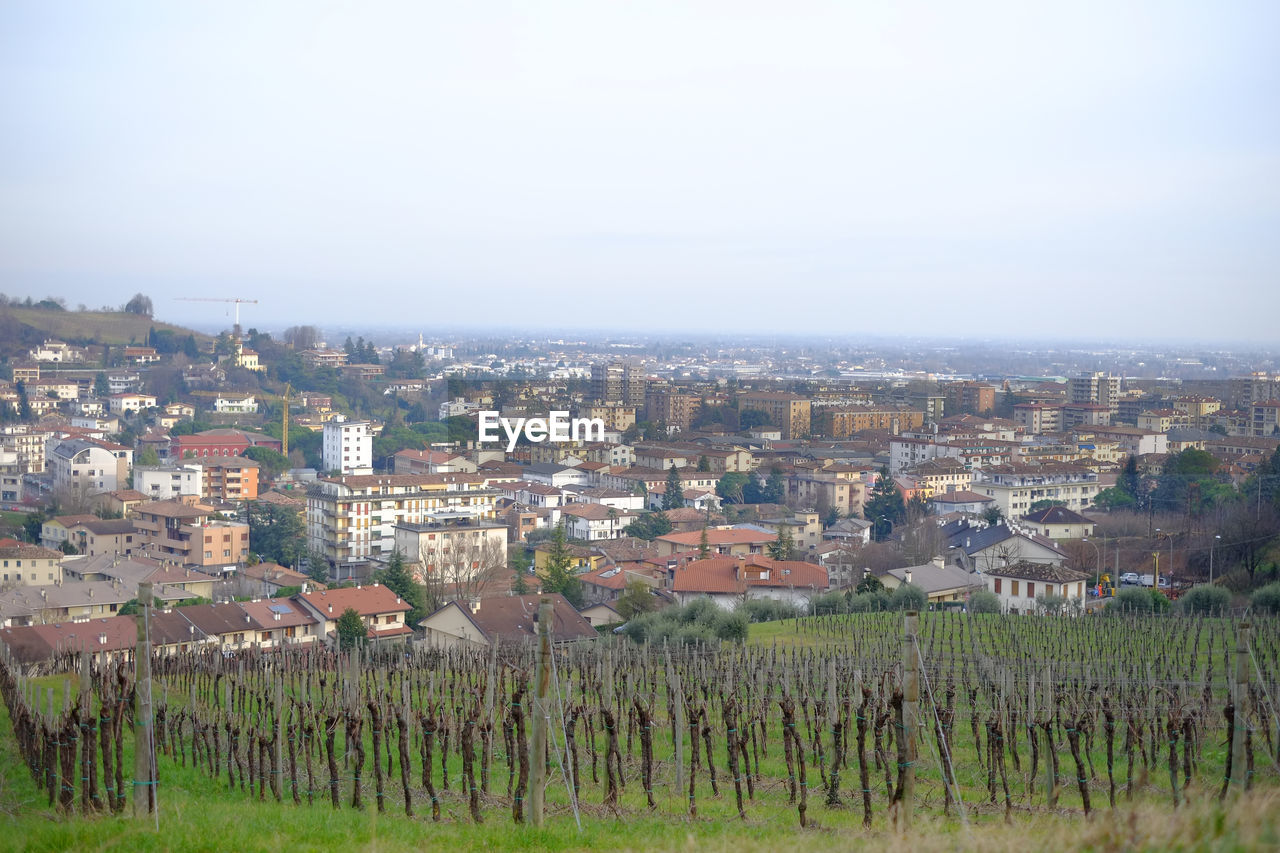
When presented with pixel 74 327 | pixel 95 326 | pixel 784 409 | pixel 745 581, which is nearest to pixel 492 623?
pixel 745 581

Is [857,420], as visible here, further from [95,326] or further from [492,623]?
[95,326]

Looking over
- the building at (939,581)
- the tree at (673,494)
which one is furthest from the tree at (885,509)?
the building at (939,581)

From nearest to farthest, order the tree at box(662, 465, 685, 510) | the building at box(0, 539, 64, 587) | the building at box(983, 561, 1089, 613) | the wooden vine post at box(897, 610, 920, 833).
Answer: the wooden vine post at box(897, 610, 920, 833) < the building at box(983, 561, 1089, 613) < the building at box(0, 539, 64, 587) < the tree at box(662, 465, 685, 510)

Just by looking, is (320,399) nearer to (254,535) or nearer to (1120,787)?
(254,535)

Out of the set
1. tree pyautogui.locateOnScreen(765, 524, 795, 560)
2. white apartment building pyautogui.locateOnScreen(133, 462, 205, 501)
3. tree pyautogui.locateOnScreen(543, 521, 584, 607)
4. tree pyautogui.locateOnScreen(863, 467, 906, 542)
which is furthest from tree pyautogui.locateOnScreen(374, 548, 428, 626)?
white apartment building pyautogui.locateOnScreen(133, 462, 205, 501)

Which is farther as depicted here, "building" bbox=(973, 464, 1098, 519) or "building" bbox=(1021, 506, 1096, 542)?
"building" bbox=(973, 464, 1098, 519)

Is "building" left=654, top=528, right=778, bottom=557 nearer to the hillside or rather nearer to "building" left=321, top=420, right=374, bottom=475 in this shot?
"building" left=321, top=420, right=374, bottom=475

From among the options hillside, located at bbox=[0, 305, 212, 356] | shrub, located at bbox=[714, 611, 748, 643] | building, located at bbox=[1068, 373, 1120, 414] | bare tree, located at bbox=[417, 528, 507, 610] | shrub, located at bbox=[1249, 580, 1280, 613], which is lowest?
bare tree, located at bbox=[417, 528, 507, 610]

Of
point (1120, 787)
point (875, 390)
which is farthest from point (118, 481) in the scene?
point (1120, 787)
